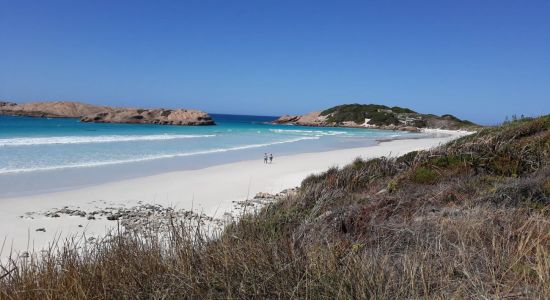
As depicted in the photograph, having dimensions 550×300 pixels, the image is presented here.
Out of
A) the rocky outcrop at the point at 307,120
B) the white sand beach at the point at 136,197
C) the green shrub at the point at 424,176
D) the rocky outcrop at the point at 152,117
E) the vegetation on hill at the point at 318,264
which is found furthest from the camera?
the rocky outcrop at the point at 307,120

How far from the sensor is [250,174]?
1606 cm

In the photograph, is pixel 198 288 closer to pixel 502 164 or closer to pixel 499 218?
pixel 499 218

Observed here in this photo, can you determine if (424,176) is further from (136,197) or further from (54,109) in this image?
(54,109)

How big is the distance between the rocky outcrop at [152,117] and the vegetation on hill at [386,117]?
101ft

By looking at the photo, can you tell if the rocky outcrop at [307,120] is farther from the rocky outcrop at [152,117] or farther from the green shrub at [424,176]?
the green shrub at [424,176]

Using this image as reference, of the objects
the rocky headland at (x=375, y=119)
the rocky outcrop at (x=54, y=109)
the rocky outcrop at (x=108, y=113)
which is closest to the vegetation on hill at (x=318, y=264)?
the rocky headland at (x=375, y=119)

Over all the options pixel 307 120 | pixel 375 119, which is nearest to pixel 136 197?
pixel 375 119

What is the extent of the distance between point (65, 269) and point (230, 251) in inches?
43.7

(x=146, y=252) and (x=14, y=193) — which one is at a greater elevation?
(x=146, y=252)

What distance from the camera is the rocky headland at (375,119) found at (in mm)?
78500

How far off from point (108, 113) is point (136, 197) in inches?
2794

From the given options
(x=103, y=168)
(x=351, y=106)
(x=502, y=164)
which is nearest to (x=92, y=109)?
(x=351, y=106)

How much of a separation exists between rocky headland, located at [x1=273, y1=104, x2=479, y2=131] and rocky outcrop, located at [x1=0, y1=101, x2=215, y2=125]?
2772 cm

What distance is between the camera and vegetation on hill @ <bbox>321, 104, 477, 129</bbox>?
261ft
